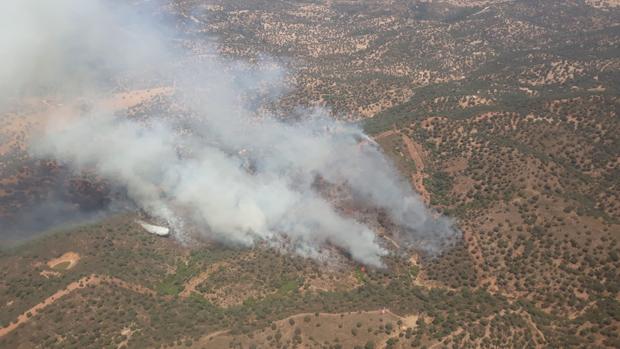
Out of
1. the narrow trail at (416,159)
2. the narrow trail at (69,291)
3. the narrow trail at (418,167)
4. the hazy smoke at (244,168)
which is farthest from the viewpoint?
the narrow trail at (416,159)

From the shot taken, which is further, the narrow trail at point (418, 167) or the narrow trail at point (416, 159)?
the narrow trail at point (416, 159)

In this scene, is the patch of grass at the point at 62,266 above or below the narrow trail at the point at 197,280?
below

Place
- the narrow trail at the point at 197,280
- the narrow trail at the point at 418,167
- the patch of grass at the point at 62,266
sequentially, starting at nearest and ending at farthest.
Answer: the narrow trail at the point at 197,280 < the patch of grass at the point at 62,266 < the narrow trail at the point at 418,167

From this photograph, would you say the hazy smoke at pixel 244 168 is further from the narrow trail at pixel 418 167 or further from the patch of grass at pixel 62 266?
the patch of grass at pixel 62 266

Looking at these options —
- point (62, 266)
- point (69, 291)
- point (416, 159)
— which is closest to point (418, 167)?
point (416, 159)

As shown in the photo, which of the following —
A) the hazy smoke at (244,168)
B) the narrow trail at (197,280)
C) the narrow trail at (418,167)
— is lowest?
the narrow trail at (197,280)

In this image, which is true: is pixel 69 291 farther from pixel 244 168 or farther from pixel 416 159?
pixel 416 159

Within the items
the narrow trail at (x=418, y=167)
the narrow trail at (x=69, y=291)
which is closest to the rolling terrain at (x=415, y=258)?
the narrow trail at (x=69, y=291)
